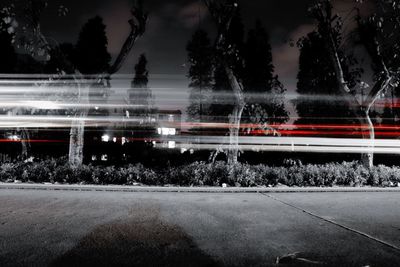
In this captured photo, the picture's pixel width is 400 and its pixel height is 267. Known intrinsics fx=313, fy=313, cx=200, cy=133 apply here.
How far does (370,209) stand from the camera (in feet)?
26.2

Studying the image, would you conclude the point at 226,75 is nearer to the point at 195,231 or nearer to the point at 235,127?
the point at 235,127

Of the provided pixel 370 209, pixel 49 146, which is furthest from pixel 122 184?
pixel 49 146

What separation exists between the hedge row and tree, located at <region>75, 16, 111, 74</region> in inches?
968

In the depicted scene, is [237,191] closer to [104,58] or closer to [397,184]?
[397,184]

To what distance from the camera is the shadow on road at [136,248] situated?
4.06 metres

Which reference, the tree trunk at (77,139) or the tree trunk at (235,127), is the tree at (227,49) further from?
the tree trunk at (77,139)

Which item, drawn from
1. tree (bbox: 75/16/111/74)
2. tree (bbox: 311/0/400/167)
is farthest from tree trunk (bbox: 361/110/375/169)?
tree (bbox: 75/16/111/74)

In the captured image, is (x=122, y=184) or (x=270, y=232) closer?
(x=270, y=232)

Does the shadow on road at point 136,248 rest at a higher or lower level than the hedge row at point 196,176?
lower

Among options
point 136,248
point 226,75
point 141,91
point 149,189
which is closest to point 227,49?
point 226,75

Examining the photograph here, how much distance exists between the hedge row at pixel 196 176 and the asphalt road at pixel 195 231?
2.97m

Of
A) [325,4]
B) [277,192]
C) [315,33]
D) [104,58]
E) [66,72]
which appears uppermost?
[104,58]

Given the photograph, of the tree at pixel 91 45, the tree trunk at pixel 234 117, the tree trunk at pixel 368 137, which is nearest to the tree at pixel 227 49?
the tree trunk at pixel 234 117

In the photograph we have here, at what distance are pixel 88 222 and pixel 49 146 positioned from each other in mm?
23379
